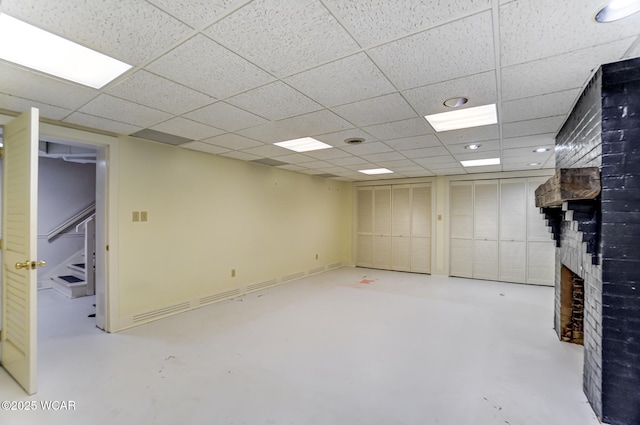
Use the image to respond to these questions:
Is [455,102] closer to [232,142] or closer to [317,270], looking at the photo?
[232,142]

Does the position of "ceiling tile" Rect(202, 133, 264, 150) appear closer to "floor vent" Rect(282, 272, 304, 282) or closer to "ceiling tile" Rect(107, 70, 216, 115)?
"ceiling tile" Rect(107, 70, 216, 115)

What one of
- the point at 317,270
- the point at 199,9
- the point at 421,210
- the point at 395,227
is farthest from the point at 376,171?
the point at 199,9

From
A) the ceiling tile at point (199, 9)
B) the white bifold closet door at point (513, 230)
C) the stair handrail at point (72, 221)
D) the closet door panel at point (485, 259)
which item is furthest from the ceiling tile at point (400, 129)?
the stair handrail at point (72, 221)

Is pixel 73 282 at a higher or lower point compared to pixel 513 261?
lower

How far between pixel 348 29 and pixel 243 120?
1726 mm

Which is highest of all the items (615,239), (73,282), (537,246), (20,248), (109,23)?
(109,23)

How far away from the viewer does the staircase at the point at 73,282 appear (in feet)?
16.1

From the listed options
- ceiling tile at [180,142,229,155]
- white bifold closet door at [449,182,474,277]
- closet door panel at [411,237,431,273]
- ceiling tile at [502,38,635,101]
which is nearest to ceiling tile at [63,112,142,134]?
ceiling tile at [180,142,229,155]

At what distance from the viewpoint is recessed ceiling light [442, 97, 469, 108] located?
2.47 m

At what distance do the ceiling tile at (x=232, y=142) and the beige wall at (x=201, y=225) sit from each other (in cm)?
66

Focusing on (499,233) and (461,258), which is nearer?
(499,233)

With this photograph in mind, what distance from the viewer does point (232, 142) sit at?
389 cm

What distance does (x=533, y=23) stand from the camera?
4.94 feet

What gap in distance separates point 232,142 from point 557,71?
3376 mm
